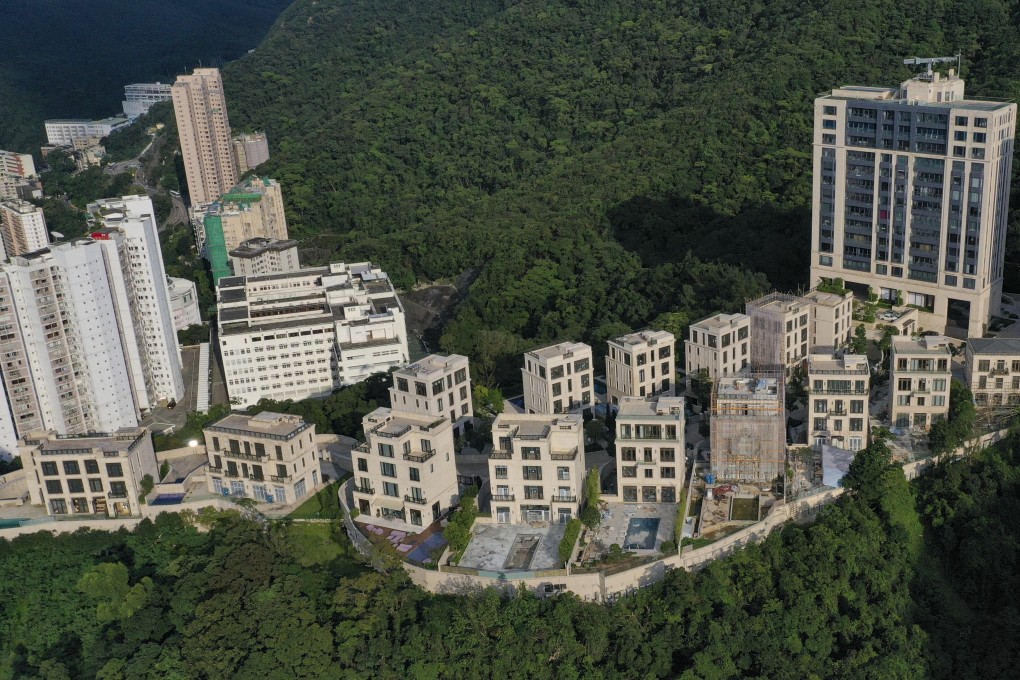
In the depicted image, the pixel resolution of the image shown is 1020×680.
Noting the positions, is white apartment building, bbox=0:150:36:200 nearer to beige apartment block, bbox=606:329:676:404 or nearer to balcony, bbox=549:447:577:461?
beige apartment block, bbox=606:329:676:404

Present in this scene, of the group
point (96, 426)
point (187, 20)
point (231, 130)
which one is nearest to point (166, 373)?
point (96, 426)

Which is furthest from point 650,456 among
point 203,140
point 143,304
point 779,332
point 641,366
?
point 203,140

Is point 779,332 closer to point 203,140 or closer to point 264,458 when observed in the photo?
point 264,458

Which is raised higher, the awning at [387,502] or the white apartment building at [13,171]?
the white apartment building at [13,171]

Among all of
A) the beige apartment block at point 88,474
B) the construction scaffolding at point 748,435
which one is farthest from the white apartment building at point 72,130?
the construction scaffolding at point 748,435

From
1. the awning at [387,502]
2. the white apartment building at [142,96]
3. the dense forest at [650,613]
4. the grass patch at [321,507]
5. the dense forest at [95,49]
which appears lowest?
the dense forest at [650,613]

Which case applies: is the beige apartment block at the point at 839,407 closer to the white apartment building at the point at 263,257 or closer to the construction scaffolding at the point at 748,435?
the construction scaffolding at the point at 748,435
